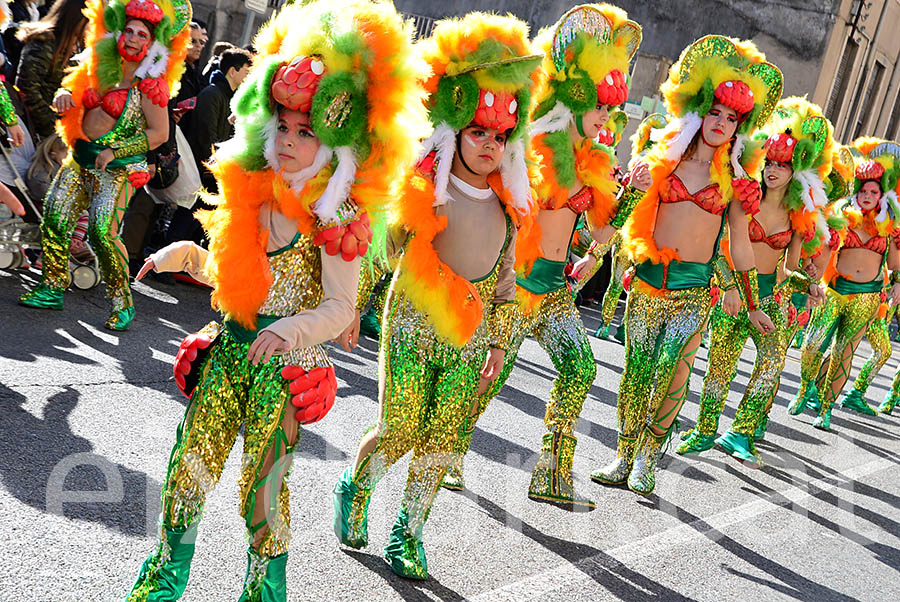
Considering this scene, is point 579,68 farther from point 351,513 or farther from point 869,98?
point 869,98

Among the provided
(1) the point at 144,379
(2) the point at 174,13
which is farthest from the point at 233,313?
(2) the point at 174,13

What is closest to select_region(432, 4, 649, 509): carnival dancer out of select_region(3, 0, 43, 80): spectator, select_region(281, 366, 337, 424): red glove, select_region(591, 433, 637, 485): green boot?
select_region(591, 433, 637, 485): green boot

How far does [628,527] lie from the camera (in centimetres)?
466

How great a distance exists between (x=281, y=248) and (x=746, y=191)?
122 inches

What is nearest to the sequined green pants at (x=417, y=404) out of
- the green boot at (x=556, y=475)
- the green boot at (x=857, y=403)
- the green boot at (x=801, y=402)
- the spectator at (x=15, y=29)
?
the green boot at (x=556, y=475)

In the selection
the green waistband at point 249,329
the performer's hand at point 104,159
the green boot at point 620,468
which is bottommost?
the green boot at point 620,468

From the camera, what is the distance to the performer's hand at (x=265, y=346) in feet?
8.30

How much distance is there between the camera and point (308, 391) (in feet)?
8.89

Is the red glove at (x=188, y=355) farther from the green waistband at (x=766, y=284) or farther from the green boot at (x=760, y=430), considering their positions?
the green boot at (x=760, y=430)

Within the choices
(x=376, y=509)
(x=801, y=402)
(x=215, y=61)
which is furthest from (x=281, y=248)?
(x=801, y=402)

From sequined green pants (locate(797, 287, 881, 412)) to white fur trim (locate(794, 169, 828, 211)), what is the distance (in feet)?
8.52

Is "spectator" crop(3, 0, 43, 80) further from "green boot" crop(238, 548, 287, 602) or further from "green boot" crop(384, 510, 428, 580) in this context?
"green boot" crop(238, 548, 287, 602)

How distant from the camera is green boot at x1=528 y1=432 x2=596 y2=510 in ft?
15.4

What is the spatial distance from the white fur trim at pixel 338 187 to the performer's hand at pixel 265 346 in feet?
1.25
